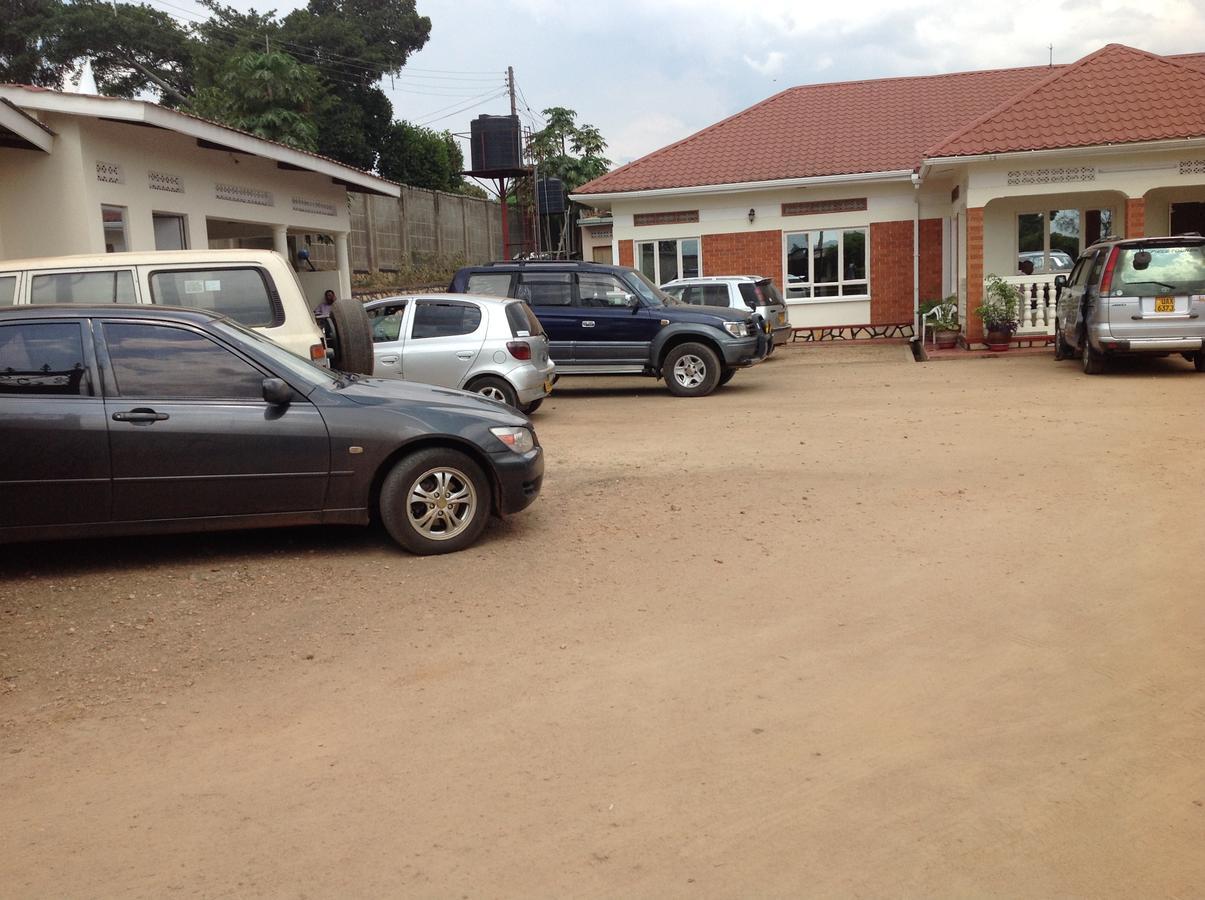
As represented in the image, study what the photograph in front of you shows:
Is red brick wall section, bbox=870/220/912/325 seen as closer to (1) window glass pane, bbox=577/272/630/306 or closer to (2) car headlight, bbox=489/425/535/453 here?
(1) window glass pane, bbox=577/272/630/306

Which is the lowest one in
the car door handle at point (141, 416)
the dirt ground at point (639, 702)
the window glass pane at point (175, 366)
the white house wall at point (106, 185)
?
the dirt ground at point (639, 702)

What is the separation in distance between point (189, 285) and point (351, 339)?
1.47 meters

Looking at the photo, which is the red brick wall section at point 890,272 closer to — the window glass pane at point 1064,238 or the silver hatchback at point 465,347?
the window glass pane at point 1064,238

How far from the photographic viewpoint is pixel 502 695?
5.08m

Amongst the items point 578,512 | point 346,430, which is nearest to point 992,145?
point 578,512

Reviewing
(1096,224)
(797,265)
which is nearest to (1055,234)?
(1096,224)

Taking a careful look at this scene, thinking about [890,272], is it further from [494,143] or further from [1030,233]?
[494,143]

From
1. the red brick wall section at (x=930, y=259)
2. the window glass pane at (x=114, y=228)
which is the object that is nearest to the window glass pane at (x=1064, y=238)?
the red brick wall section at (x=930, y=259)

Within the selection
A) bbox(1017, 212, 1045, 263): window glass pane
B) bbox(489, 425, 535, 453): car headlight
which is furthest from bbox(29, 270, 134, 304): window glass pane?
bbox(1017, 212, 1045, 263): window glass pane

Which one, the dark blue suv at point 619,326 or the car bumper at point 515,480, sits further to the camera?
the dark blue suv at point 619,326

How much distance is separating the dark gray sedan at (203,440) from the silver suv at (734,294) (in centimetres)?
1416

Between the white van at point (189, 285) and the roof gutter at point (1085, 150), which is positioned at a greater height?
the roof gutter at point (1085, 150)

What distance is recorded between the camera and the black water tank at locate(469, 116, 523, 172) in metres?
31.3

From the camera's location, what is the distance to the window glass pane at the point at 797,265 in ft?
89.4
